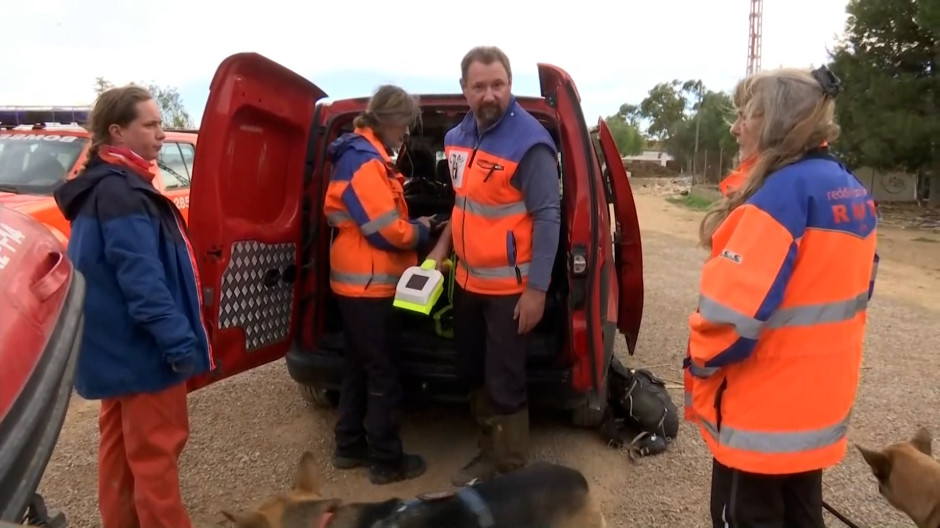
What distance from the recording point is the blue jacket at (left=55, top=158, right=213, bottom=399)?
2443 millimetres

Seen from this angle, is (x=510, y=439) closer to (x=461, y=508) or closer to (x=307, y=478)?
(x=461, y=508)

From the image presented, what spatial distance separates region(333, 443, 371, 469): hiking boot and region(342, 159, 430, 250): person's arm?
120 centimetres

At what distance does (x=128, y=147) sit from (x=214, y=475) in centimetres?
194

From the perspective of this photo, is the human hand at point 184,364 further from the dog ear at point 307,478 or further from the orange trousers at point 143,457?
the dog ear at point 307,478

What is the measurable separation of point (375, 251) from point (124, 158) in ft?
4.10

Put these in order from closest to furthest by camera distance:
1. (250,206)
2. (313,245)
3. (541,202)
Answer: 1. (541,202)
2. (250,206)
3. (313,245)

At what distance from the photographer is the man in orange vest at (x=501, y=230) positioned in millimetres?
3076

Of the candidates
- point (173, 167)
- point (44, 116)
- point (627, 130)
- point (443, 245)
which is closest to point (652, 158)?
point (627, 130)

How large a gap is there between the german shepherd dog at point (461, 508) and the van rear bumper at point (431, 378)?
2.72 ft

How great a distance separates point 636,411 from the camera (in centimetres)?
407

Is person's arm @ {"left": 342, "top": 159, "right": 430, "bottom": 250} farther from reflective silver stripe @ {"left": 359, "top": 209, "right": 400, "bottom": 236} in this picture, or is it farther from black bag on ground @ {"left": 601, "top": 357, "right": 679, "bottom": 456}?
black bag on ground @ {"left": 601, "top": 357, "right": 679, "bottom": 456}

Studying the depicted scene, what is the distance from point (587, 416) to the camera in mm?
4090

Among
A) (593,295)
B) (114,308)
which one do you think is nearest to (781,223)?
(593,295)

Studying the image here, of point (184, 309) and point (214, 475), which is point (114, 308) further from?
point (214, 475)
